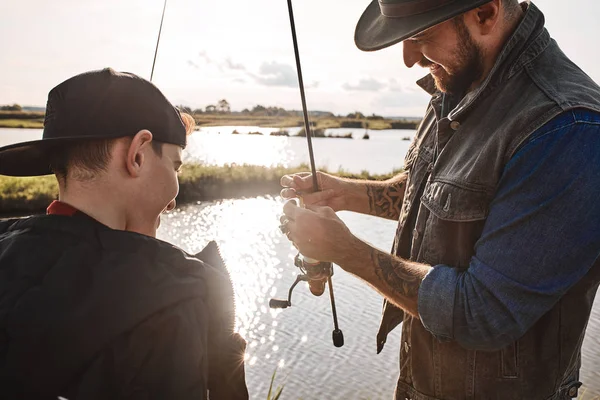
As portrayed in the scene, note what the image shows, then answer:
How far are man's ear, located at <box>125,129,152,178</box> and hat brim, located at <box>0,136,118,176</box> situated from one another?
0.08 m

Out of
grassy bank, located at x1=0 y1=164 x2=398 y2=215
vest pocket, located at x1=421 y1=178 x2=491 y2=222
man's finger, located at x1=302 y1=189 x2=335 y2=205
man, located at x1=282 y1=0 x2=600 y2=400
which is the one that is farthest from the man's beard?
grassy bank, located at x1=0 y1=164 x2=398 y2=215

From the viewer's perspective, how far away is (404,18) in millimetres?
1934

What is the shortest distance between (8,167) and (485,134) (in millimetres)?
1593

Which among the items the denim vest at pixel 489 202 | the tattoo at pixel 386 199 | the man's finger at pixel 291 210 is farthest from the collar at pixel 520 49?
the tattoo at pixel 386 199

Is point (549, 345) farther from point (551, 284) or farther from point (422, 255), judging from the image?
point (422, 255)

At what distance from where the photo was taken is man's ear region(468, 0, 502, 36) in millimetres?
1835

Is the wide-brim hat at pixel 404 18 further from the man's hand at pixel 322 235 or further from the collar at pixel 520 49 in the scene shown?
the man's hand at pixel 322 235

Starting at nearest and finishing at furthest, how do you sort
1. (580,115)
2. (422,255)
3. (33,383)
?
(33,383) → (580,115) → (422,255)

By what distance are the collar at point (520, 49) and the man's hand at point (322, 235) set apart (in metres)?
0.70

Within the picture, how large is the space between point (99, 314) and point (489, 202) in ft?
4.23

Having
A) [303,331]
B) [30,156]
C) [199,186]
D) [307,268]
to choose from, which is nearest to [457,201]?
[307,268]

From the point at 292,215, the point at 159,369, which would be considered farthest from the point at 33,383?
the point at 292,215

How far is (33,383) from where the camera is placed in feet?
4.03

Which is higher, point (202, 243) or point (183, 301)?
point (183, 301)
